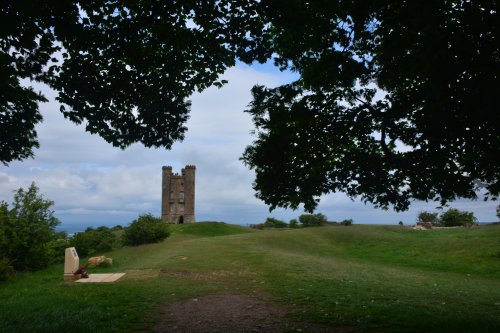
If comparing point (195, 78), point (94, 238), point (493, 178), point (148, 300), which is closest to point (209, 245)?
point (94, 238)

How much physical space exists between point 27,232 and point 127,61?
18.1 m

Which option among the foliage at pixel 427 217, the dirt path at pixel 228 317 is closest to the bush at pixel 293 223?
the foliage at pixel 427 217

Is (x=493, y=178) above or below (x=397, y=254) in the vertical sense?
above

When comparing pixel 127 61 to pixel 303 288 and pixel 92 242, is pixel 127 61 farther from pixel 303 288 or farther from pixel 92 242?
pixel 92 242

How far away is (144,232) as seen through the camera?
112 feet

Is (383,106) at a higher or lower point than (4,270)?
higher

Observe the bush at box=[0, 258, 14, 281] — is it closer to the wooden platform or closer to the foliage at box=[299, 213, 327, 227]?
the wooden platform

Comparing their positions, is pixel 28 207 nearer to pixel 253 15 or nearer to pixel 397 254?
pixel 253 15

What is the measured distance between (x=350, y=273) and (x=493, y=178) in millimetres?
Answer: 11490

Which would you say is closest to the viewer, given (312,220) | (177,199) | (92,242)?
(92,242)

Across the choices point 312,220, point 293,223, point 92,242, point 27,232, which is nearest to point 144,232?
point 92,242

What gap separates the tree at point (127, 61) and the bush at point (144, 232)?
76.7 ft

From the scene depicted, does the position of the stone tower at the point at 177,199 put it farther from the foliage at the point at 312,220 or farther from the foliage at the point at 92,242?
the foliage at the point at 92,242

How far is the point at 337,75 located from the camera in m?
10.4
